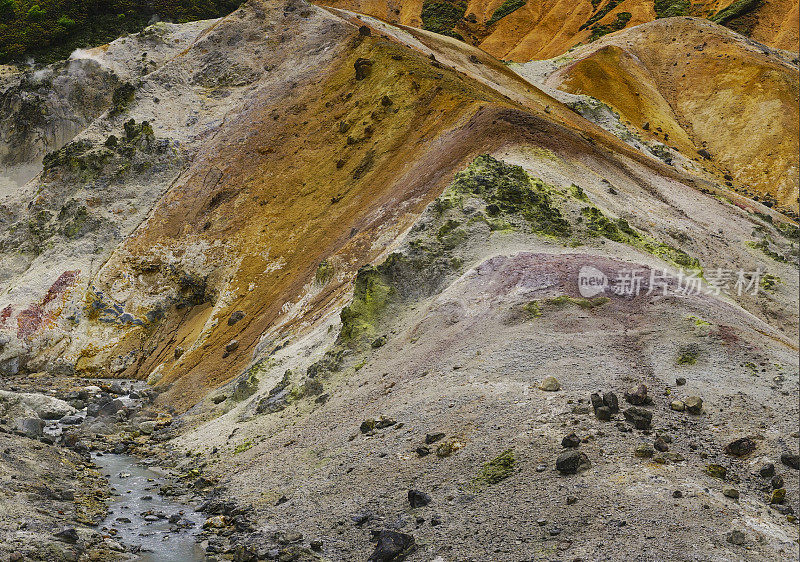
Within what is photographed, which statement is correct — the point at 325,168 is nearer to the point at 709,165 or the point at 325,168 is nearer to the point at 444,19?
the point at 709,165

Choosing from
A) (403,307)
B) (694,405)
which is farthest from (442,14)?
(694,405)

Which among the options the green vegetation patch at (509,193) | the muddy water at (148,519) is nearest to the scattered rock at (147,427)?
the muddy water at (148,519)

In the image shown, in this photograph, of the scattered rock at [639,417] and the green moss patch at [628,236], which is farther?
the green moss patch at [628,236]

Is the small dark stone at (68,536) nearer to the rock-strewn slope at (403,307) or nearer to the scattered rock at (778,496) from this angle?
the rock-strewn slope at (403,307)

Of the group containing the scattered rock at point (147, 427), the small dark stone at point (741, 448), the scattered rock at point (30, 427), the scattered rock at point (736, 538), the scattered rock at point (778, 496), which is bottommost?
the scattered rock at point (147, 427)

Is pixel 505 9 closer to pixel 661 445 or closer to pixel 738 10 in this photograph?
pixel 738 10

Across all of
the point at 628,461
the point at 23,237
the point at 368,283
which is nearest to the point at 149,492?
the point at 368,283

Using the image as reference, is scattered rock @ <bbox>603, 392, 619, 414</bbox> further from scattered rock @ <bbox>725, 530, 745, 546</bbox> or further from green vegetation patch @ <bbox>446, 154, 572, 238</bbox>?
green vegetation patch @ <bbox>446, 154, 572, 238</bbox>

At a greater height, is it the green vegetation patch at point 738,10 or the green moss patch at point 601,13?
the green moss patch at point 601,13

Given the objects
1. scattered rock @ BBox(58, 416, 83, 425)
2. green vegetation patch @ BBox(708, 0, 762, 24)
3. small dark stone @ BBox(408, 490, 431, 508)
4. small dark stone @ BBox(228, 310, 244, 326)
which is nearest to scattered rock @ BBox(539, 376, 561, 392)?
small dark stone @ BBox(408, 490, 431, 508)
